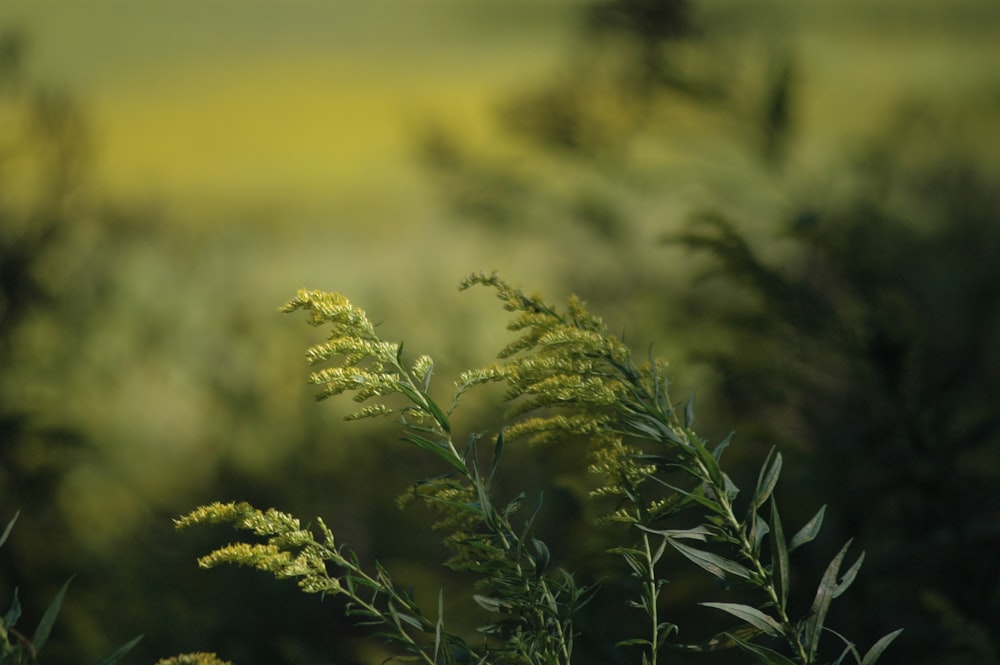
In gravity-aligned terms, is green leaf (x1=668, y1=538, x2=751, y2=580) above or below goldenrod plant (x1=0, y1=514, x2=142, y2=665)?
above

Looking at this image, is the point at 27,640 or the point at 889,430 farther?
the point at 889,430

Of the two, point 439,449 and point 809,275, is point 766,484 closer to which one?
point 439,449

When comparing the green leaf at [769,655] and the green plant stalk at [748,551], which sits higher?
the green plant stalk at [748,551]

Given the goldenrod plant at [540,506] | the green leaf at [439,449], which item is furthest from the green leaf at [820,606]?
the green leaf at [439,449]

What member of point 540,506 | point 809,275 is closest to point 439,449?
point 540,506

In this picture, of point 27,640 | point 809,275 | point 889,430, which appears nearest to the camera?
point 27,640

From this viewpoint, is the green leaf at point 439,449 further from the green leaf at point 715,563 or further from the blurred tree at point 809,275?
the blurred tree at point 809,275

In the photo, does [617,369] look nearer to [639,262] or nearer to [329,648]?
[329,648]

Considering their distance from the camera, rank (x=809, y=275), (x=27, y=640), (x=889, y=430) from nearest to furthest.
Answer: (x=27, y=640), (x=889, y=430), (x=809, y=275)

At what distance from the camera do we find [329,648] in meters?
0.92

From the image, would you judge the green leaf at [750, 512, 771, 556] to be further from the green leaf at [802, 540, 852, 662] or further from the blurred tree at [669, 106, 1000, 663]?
the blurred tree at [669, 106, 1000, 663]

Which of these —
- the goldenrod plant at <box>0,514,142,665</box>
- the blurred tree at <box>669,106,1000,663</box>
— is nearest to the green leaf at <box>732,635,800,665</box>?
the goldenrod plant at <box>0,514,142,665</box>

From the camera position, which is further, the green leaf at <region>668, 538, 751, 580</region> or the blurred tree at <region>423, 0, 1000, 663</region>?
the blurred tree at <region>423, 0, 1000, 663</region>

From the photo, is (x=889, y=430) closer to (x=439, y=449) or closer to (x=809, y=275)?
(x=439, y=449)
